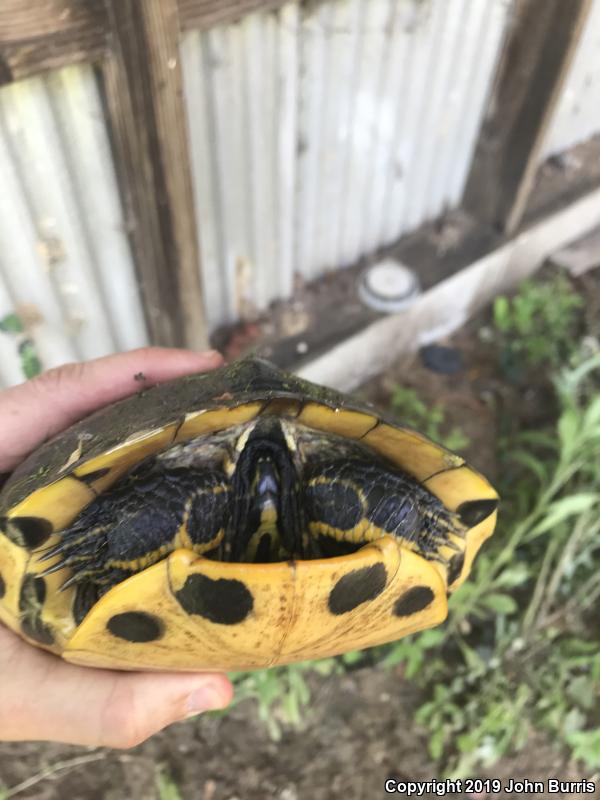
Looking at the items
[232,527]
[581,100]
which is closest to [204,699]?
[232,527]

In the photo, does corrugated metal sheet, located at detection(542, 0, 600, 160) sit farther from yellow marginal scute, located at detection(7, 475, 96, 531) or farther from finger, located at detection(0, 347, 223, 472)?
yellow marginal scute, located at detection(7, 475, 96, 531)

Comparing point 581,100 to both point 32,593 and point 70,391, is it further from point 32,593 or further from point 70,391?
point 32,593

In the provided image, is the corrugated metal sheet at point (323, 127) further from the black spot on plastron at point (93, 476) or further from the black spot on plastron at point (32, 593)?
the black spot on plastron at point (32, 593)

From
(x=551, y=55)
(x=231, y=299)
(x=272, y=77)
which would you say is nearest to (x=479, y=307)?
(x=551, y=55)

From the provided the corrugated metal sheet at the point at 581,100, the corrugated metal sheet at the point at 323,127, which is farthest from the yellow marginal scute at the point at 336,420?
the corrugated metal sheet at the point at 581,100

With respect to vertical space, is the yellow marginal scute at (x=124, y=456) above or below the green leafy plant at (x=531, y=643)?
above
